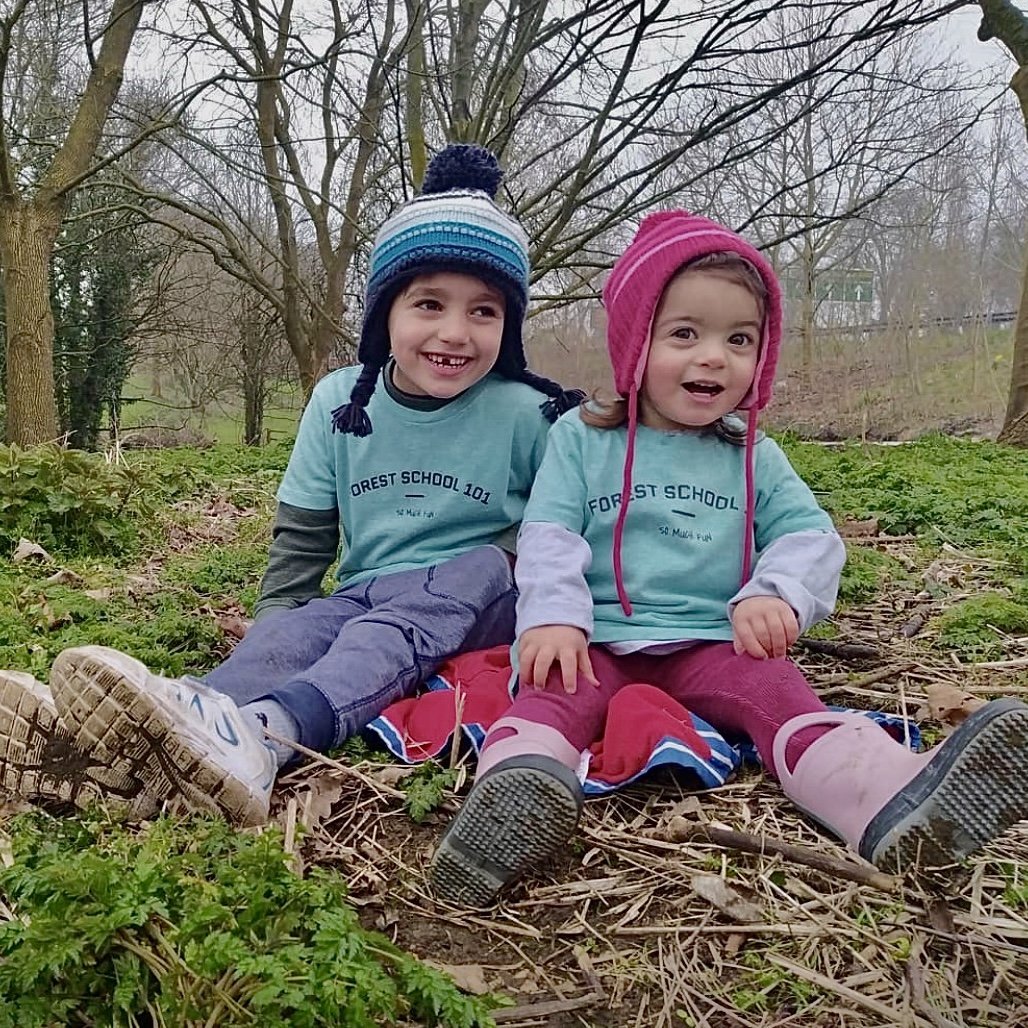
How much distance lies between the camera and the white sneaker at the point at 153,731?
5.60ft

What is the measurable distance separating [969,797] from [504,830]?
2.48 ft

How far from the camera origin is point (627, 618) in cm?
234

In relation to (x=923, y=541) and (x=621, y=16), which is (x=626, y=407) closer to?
(x=923, y=541)

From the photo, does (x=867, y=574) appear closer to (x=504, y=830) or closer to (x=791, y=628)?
(x=791, y=628)

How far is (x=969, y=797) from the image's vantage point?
1583 mm

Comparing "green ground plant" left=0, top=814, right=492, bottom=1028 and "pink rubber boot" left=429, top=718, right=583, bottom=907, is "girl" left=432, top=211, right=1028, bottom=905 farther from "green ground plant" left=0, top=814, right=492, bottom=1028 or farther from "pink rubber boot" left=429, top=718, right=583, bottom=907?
"green ground plant" left=0, top=814, right=492, bottom=1028

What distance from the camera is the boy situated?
2.30 m

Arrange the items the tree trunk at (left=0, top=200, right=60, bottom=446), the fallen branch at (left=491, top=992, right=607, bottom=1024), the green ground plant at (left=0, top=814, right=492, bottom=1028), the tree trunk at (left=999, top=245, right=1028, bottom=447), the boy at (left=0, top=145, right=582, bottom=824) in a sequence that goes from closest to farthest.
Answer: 1. the green ground plant at (left=0, top=814, right=492, bottom=1028)
2. the fallen branch at (left=491, top=992, right=607, bottom=1024)
3. the boy at (left=0, top=145, right=582, bottom=824)
4. the tree trunk at (left=0, top=200, right=60, bottom=446)
5. the tree trunk at (left=999, top=245, right=1028, bottom=447)

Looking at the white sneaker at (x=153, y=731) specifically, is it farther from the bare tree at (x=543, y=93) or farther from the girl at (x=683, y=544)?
the bare tree at (x=543, y=93)

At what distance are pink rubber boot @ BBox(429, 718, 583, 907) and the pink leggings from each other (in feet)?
0.88

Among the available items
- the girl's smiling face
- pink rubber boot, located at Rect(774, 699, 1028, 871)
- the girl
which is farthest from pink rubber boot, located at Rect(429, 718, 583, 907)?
the girl's smiling face

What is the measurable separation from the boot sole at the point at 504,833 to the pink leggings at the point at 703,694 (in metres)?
0.27

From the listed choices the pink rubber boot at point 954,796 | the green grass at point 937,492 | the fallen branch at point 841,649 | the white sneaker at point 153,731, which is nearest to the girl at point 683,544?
the pink rubber boot at point 954,796

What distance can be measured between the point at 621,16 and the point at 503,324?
114 inches
